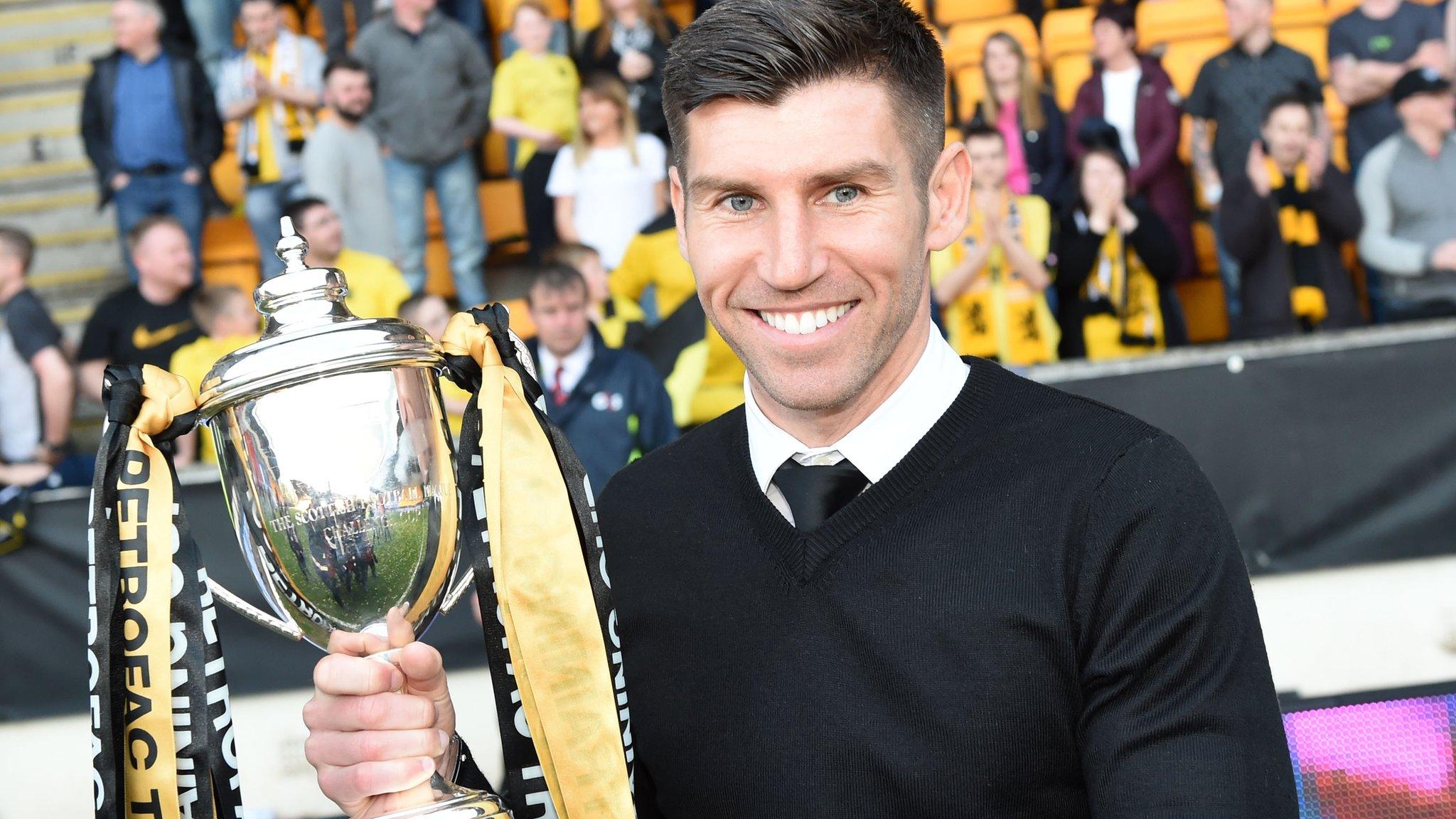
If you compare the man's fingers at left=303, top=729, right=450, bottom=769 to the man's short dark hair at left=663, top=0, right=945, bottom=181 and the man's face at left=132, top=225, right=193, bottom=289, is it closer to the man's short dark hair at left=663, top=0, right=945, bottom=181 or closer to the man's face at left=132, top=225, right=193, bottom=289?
the man's short dark hair at left=663, top=0, right=945, bottom=181

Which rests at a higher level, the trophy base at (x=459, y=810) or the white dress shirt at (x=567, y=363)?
the white dress shirt at (x=567, y=363)

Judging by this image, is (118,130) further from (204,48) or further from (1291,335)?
(1291,335)

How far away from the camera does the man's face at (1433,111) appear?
4523 mm

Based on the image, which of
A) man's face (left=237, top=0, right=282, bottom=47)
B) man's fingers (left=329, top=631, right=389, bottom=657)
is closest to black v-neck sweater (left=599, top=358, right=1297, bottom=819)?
man's fingers (left=329, top=631, right=389, bottom=657)

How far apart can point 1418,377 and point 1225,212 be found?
3.03 feet

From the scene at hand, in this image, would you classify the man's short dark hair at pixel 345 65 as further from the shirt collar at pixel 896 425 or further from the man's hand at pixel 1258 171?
the shirt collar at pixel 896 425

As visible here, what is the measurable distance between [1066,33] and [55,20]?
4412mm

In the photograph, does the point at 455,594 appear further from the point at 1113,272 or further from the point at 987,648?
the point at 1113,272

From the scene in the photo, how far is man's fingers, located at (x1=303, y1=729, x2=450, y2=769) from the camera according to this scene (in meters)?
1.24

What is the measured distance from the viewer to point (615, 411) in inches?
168

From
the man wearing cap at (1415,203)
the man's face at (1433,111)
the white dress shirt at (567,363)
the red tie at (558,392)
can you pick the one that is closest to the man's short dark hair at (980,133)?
the man wearing cap at (1415,203)

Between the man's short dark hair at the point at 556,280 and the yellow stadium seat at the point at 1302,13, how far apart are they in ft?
8.26

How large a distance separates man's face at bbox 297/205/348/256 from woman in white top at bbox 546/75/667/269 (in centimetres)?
74

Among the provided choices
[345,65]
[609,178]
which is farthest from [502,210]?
[345,65]
